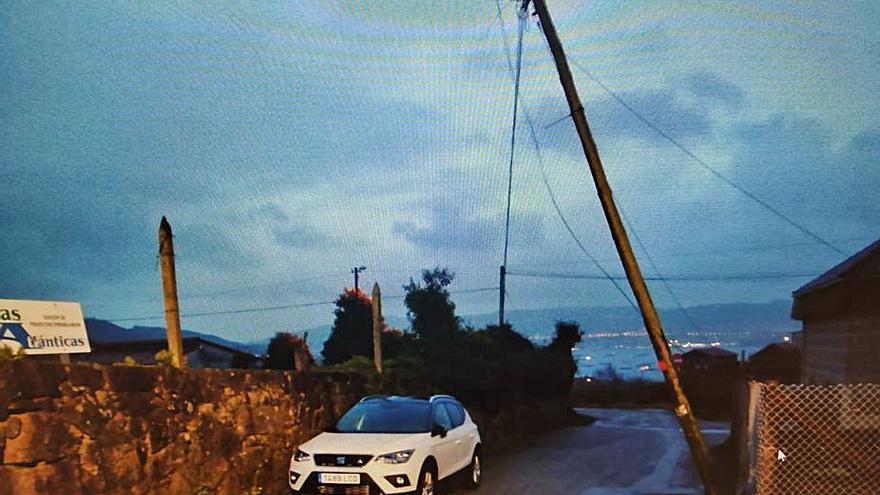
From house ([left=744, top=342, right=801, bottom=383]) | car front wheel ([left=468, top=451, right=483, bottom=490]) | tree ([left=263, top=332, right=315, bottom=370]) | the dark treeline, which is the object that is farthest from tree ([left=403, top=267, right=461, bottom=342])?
house ([left=744, top=342, right=801, bottom=383])

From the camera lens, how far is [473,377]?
20.5 meters

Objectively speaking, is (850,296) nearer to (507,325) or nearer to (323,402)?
(323,402)

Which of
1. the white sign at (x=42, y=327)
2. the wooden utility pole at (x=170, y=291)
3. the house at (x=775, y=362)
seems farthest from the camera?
the house at (x=775, y=362)

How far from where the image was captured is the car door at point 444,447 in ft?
33.9

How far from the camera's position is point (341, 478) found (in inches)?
368

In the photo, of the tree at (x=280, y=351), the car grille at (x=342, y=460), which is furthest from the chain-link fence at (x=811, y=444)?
the tree at (x=280, y=351)

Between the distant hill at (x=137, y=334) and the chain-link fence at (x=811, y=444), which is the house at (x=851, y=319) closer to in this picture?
the chain-link fence at (x=811, y=444)

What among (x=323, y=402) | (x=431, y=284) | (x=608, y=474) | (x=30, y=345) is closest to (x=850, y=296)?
(x=608, y=474)

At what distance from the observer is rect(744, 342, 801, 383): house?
3419 cm

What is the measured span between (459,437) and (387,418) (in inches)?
49.2

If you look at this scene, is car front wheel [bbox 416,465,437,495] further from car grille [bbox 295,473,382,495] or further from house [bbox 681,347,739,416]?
house [bbox 681,347,739,416]

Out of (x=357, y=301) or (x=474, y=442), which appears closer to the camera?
(x=474, y=442)

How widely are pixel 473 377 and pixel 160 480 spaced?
12847mm

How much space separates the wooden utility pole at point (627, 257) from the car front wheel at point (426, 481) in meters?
3.28
